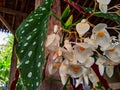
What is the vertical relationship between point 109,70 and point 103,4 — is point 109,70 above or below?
below

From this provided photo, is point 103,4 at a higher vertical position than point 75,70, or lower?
higher

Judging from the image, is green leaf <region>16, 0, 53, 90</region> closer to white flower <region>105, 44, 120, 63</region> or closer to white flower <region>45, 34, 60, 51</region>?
white flower <region>45, 34, 60, 51</region>

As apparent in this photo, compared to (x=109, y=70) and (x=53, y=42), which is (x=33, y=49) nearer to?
(x=53, y=42)

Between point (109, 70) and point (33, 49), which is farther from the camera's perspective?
point (109, 70)

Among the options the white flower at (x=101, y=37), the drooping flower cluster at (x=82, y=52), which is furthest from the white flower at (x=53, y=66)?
the white flower at (x=101, y=37)

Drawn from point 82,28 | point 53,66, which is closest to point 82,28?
point 82,28

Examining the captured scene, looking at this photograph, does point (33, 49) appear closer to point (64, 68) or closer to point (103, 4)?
point (64, 68)

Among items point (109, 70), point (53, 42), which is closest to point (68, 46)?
point (53, 42)
